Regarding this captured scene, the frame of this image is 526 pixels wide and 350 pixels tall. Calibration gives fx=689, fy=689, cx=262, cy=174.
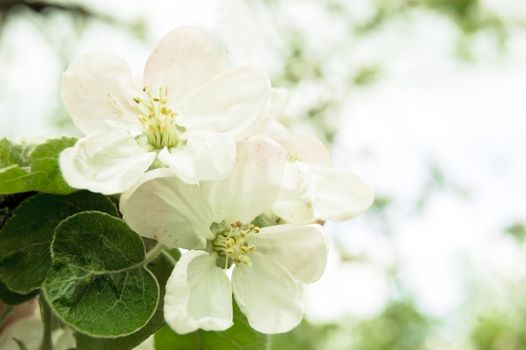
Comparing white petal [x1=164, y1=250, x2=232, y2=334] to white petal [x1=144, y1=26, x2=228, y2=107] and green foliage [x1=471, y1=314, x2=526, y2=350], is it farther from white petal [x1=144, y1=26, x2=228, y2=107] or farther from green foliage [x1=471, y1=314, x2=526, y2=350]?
green foliage [x1=471, y1=314, x2=526, y2=350]

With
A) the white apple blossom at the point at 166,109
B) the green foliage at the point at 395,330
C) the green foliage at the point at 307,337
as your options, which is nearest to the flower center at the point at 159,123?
the white apple blossom at the point at 166,109

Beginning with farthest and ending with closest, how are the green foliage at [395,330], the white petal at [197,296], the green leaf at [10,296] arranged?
1. the green foliage at [395,330]
2. the green leaf at [10,296]
3. the white petal at [197,296]

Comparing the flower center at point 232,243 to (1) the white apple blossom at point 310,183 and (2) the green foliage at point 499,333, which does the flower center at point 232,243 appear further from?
(2) the green foliage at point 499,333

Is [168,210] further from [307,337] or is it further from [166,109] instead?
[307,337]

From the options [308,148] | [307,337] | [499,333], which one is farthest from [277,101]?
[499,333]

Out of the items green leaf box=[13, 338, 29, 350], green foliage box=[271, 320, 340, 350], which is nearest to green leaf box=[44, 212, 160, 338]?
green leaf box=[13, 338, 29, 350]

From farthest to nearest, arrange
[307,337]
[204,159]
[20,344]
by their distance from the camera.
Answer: [307,337] → [20,344] → [204,159]
